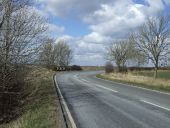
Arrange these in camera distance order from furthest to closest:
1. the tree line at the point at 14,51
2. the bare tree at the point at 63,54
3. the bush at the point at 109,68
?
the bare tree at the point at 63,54, the bush at the point at 109,68, the tree line at the point at 14,51

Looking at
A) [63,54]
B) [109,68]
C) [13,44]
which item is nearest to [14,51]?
[13,44]

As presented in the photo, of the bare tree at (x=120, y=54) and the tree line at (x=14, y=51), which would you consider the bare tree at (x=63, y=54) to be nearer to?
→ the bare tree at (x=120, y=54)

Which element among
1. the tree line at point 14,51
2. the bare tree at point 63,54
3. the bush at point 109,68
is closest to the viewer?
the tree line at point 14,51

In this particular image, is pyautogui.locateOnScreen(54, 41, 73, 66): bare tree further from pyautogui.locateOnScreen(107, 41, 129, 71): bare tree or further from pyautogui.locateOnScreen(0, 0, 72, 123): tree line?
pyautogui.locateOnScreen(0, 0, 72, 123): tree line

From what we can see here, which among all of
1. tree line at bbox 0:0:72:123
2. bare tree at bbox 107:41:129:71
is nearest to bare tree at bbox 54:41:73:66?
bare tree at bbox 107:41:129:71

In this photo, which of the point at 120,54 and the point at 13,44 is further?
the point at 120,54

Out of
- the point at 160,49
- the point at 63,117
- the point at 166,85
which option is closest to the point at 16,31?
the point at 63,117

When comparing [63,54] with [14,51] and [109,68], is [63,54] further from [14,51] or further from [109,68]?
[14,51]

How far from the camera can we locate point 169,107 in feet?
53.9

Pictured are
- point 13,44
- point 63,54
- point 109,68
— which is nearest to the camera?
point 13,44

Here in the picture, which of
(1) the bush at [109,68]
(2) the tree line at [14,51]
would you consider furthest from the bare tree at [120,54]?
(2) the tree line at [14,51]

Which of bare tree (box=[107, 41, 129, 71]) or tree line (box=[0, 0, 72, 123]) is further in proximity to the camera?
bare tree (box=[107, 41, 129, 71])

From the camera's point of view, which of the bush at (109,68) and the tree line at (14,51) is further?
the bush at (109,68)

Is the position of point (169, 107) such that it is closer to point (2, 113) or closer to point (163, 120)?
point (163, 120)
